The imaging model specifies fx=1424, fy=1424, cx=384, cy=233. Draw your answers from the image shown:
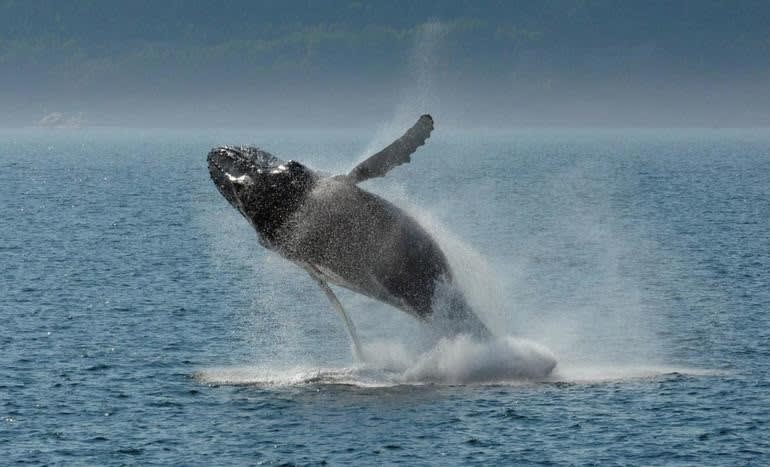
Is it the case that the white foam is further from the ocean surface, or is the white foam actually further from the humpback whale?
the humpback whale

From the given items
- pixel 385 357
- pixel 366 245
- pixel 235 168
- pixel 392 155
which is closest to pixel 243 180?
pixel 235 168

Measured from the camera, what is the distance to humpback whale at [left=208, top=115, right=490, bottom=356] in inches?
1407

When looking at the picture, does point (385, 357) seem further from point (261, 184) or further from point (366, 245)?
point (261, 184)

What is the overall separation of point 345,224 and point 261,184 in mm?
2357

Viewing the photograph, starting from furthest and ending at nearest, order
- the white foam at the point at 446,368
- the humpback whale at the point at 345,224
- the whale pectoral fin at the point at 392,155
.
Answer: the white foam at the point at 446,368 → the whale pectoral fin at the point at 392,155 → the humpback whale at the point at 345,224

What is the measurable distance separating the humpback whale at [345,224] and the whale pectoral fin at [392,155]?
25mm

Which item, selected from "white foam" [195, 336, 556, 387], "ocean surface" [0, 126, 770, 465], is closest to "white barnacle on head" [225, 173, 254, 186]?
"ocean surface" [0, 126, 770, 465]

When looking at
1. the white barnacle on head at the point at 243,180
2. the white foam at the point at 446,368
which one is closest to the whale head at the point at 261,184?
the white barnacle on head at the point at 243,180

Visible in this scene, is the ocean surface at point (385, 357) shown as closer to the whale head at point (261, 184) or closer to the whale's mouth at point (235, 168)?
the whale head at point (261, 184)

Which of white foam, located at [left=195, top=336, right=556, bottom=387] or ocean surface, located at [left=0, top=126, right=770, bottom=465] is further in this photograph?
white foam, located at [left=195, top=336, right=556, bottom=387]

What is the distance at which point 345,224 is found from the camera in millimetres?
36031

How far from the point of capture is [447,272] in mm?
36750

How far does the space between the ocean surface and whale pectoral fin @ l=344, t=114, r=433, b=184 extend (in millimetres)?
2526

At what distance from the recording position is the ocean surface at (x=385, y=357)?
35188 millimetres
